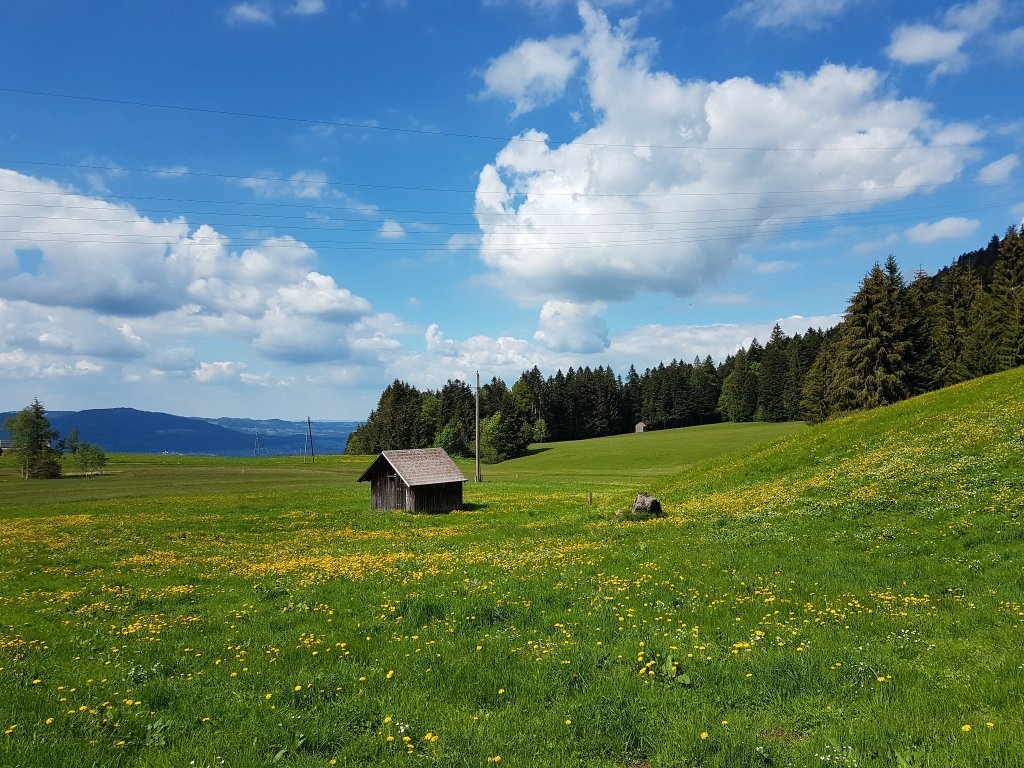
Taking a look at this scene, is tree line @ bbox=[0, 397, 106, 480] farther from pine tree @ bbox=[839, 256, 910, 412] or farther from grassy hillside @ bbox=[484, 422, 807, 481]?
pine tree @ bbox=[839, 256, 910, 412]

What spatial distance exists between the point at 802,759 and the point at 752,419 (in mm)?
158885

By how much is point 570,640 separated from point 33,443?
119 m

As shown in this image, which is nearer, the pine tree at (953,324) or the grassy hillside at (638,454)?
the pine tree at (953,324)

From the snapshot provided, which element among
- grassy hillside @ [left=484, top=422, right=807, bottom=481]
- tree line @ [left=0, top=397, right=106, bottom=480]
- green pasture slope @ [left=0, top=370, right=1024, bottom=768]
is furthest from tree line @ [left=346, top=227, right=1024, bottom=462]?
tree line @ [left=0, top=397, right=106, bottom=480]

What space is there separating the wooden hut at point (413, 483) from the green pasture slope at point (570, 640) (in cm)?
1562

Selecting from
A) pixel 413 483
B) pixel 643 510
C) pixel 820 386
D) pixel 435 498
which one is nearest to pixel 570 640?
pixel 643 510

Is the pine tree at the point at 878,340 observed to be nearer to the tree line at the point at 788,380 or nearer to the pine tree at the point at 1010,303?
the tree line at the point at 788,380

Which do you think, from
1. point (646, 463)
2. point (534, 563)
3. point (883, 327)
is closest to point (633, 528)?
point (534, 563)

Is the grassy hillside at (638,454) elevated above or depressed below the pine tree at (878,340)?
below

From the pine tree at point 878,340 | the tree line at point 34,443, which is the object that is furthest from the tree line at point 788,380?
the tree line at point 34,443

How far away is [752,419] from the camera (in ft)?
498

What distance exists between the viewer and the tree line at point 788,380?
63.5 meters

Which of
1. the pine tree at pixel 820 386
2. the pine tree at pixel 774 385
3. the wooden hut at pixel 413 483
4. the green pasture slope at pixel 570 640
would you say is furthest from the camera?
the pine tree at pixel 774 385

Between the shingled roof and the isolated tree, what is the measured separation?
83676mm
